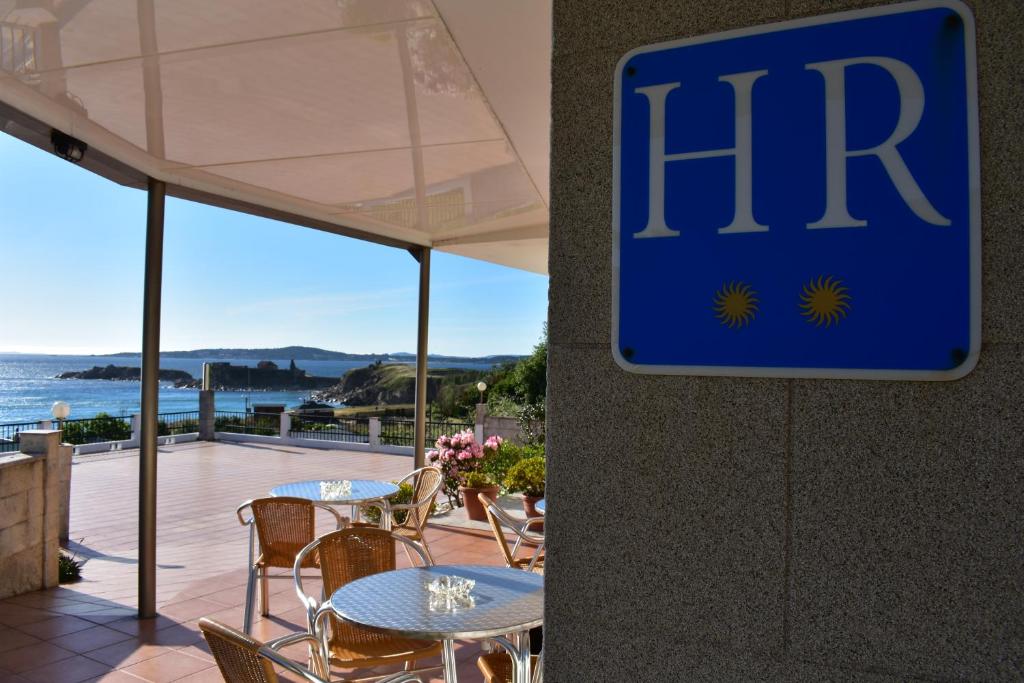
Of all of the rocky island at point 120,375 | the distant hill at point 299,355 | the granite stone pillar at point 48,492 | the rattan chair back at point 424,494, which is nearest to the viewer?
the rattan chair back at point 424,494

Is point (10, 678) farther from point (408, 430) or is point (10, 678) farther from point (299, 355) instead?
point (299, 355)

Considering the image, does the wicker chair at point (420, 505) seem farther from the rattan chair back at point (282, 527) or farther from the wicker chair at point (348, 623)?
the wicker chair at point (348, 623)

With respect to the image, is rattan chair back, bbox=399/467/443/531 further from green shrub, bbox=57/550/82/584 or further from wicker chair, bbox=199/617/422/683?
wicker chair, bbox=199/617/422/683

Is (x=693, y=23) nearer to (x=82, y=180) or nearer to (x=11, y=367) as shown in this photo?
(x=82, y=180)

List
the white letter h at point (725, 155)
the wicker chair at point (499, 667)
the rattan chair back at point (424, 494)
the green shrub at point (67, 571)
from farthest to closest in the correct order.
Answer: the green shrub at point (67, 571) → the rattan chair back at point (424, 494) → the wicker chair at point (499, 667) → the white letter h at point (725, 155)

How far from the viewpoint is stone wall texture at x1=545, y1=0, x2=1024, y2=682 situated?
3.14 feet

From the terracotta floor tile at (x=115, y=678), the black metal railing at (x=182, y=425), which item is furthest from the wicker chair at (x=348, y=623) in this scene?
the black metal railing at (x=182, y=425)

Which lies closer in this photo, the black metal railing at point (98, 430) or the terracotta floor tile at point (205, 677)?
the terracotta floor tile at point (205, 677)

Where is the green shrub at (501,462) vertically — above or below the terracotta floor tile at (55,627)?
above

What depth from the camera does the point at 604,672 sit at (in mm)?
1126

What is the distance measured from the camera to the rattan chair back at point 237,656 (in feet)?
5.23

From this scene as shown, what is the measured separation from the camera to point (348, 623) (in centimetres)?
205

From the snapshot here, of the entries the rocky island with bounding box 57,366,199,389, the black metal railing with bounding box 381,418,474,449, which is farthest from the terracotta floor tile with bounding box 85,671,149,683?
the rocky island with bounding box 57,366,199,389

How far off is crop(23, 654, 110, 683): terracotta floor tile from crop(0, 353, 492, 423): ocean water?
163 ft
